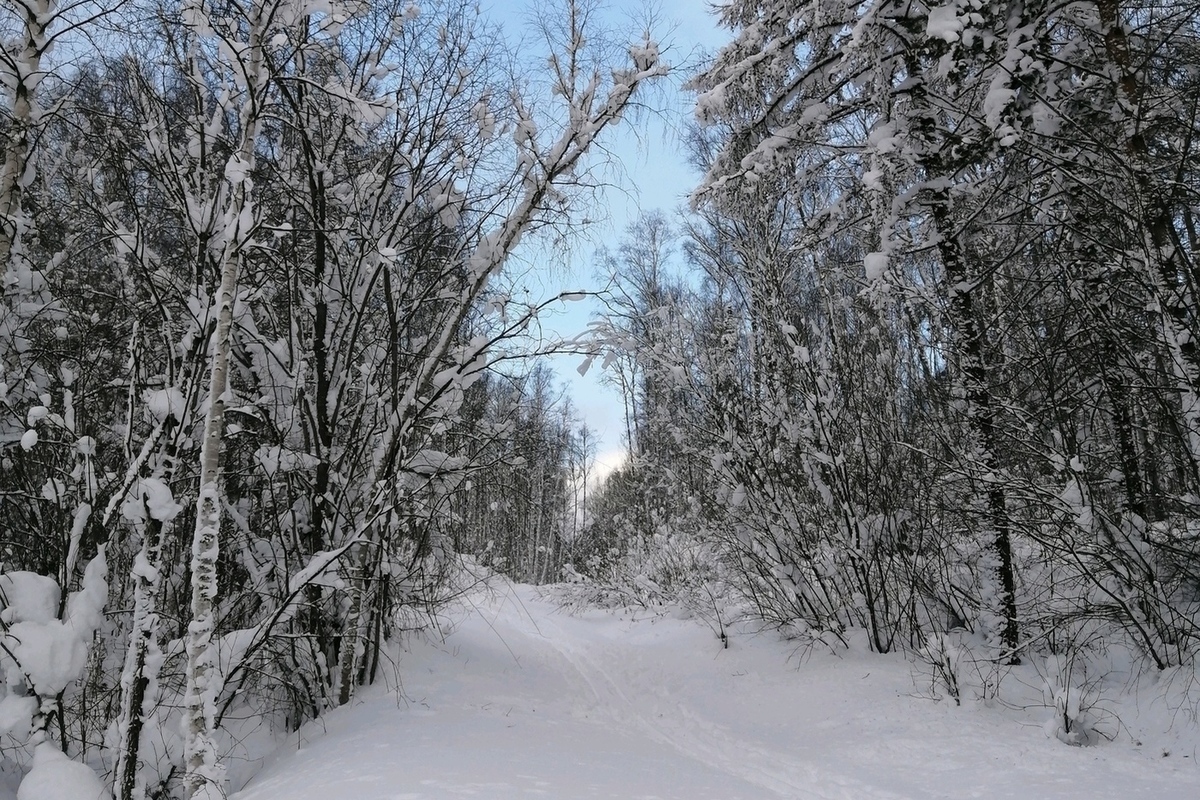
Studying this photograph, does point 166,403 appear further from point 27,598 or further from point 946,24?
point 946,24

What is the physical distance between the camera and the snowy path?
144 inches

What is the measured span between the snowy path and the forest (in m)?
0.42

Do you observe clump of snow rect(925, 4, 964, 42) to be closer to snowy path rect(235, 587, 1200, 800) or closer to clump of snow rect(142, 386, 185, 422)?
snowy path rect(235, 587, 1200, 800)

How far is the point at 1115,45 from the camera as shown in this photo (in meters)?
4.69

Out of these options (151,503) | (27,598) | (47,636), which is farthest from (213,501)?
(27,598)

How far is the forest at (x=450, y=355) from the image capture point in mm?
4285

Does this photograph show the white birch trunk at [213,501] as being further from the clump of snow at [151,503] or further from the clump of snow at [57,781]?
the clump of snow at [57,781]

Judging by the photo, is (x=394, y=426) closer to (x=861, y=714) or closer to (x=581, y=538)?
(x=861, y=714)

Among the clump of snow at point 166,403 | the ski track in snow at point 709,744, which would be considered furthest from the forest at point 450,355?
the ski track in snow at point 709,744

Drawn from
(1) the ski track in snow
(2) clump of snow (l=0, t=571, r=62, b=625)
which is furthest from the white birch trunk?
(1) the ski track in snow

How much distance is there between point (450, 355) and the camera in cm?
561

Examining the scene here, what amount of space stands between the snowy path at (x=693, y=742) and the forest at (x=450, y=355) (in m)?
0.42

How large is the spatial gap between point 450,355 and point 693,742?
12.6ft

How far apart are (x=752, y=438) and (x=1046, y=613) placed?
2939 millimetres
